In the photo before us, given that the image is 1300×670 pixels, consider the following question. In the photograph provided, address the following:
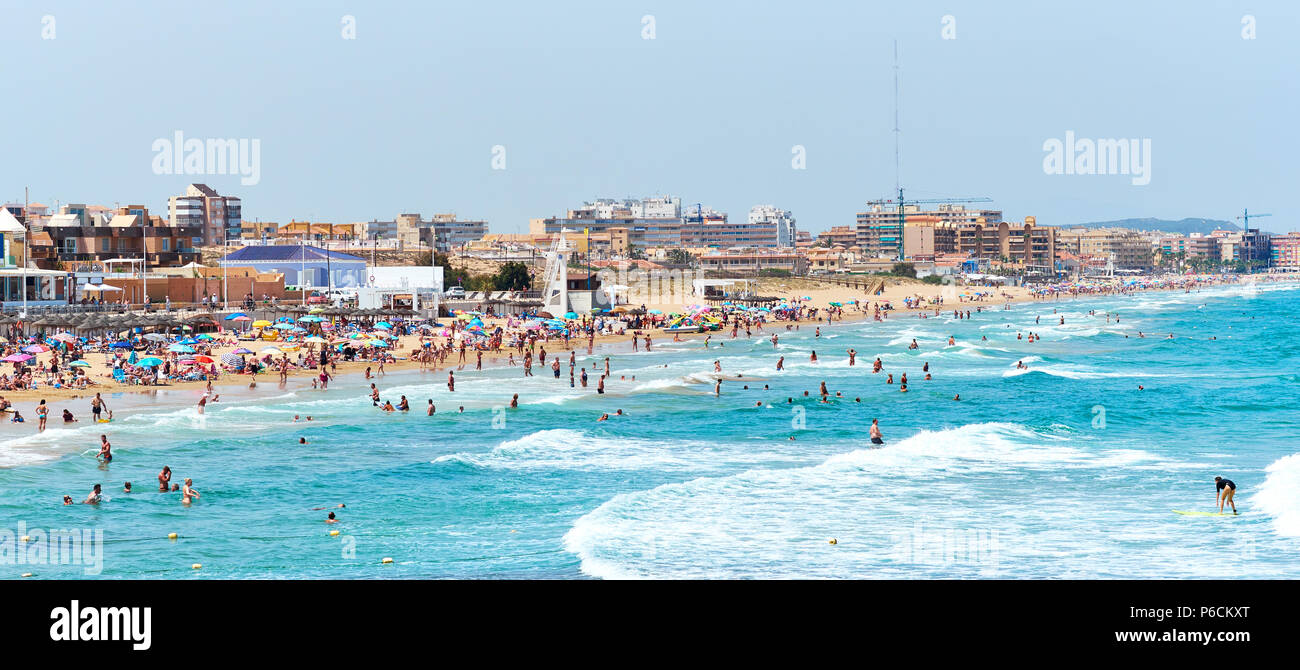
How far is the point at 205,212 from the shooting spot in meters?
152

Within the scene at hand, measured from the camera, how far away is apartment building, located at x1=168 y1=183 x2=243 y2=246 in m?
152

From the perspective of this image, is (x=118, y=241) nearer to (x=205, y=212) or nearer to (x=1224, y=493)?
(x=205, y=212)

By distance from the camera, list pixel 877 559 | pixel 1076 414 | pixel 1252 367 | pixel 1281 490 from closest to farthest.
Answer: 1. pixel 877 559
2. pixel 1281 490
3. pixel 1076 414
4. pixel 1252 367

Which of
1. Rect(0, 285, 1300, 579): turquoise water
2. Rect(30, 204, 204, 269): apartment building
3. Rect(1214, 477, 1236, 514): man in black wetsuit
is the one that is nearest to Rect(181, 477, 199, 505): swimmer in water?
Rect(0, 285, 1300, 579): turquoise water

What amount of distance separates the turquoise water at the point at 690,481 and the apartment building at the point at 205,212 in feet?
380

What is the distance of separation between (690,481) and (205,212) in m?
141

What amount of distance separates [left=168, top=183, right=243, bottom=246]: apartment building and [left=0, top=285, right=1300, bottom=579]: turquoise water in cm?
11573

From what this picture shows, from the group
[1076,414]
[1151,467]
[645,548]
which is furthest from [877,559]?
[1076,414]

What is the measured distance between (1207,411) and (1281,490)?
50.9 ft

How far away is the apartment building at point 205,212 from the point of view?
152 m

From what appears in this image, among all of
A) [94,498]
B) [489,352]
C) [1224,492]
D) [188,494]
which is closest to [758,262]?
[489,352]
